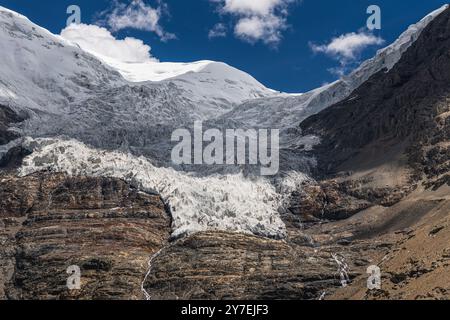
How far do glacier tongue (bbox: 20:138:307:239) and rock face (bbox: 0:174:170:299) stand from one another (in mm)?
2988

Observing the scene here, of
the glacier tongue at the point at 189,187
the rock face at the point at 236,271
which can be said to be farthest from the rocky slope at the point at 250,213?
the glacier tongue at the point at 189,187

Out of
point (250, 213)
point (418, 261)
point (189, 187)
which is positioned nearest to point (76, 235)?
point (189, 187)

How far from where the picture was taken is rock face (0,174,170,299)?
107 meters

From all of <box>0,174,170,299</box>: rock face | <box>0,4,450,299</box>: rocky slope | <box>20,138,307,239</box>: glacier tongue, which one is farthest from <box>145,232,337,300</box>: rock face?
<box>20,138,307,239</box>: glacier tongue

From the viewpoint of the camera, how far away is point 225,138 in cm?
→ 16350

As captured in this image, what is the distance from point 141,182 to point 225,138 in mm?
31813

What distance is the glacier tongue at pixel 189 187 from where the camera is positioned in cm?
12475

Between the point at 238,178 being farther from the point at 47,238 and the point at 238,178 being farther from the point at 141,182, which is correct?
the point at 47,238

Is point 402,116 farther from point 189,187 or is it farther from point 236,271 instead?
point 236,271

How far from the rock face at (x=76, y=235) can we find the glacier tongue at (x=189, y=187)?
299 cm

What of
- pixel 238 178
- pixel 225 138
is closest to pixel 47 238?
pixel 238 178

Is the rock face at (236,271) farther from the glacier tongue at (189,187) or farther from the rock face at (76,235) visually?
the glacier tongue at (189,187)

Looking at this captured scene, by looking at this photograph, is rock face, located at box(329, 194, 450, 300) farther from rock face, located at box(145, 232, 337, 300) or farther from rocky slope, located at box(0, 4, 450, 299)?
rock face, located at box(145, 232, 337, 300)

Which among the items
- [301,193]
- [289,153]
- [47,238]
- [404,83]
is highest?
[404,83]
